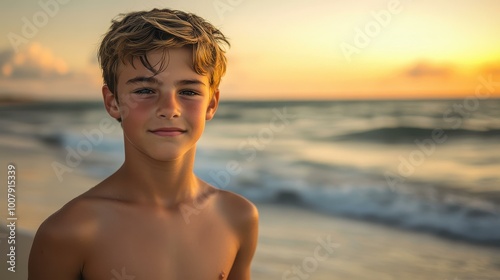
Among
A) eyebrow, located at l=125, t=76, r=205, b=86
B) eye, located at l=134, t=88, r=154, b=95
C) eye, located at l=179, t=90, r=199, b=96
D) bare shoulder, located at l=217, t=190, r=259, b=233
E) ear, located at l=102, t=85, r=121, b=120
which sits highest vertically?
eyebrow, located at l=125, t=76, r=205, b=86

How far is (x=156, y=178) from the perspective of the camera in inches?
79.9

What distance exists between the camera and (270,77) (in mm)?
7750
